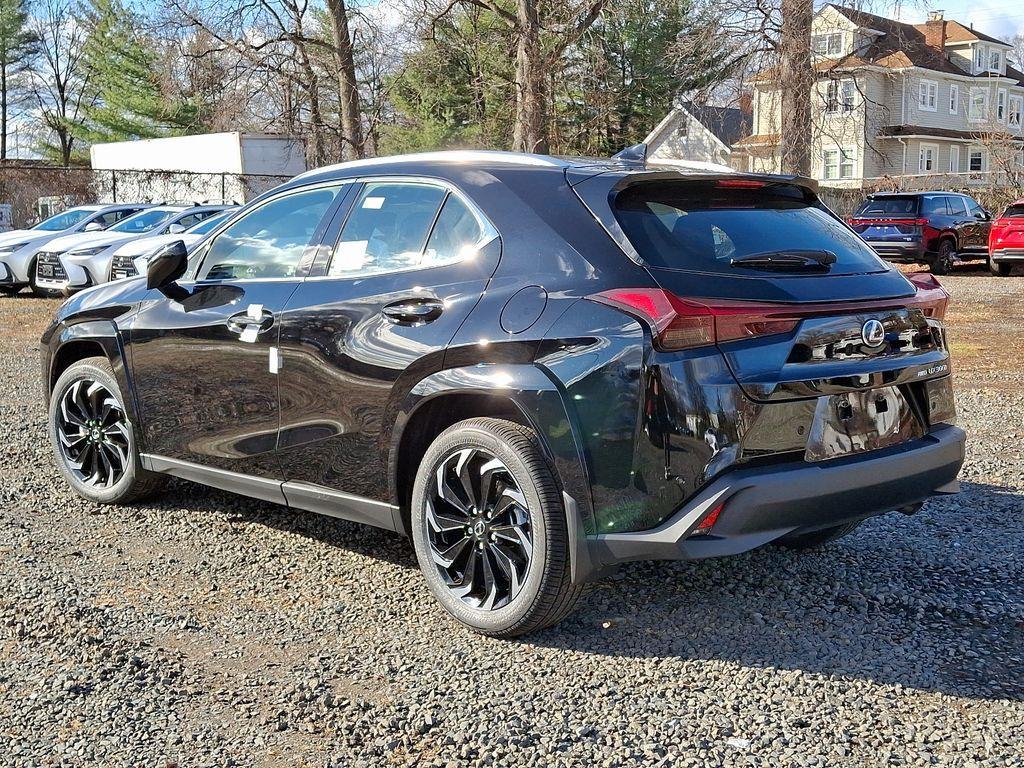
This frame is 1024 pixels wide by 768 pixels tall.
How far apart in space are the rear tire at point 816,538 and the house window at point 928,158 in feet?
181

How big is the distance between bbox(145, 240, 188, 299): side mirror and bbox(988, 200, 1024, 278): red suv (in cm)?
2118

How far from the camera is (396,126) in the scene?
49281 millimetres

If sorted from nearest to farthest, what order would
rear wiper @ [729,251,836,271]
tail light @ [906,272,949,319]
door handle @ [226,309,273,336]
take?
1. rear wiper @ [729,251,836,271]
2. tail light @ [906,272,949,319]
3. door handle @ [226,309,273,336]

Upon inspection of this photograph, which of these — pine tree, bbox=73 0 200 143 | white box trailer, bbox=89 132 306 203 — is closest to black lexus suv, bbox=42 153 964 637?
white box trailer, bbox=89 132 306 203

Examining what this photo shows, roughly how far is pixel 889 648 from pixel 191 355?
128 inches

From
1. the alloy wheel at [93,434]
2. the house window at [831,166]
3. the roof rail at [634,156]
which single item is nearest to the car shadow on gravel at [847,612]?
the roof rail at [634,156]

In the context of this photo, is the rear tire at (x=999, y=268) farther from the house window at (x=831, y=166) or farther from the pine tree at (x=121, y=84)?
the pine tree at (x=121, y=84)

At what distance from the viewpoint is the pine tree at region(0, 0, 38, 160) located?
61812mm

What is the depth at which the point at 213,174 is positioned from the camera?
112 feet

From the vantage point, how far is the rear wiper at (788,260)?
378 centimetres

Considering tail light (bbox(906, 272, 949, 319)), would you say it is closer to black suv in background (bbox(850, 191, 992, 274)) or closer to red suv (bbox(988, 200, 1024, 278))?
red suv (bbox(988, 200, 1024, 278))

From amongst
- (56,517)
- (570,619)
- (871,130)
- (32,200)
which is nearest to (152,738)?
(570,619)

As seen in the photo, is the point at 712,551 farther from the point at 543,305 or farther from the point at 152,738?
the point at 152,738

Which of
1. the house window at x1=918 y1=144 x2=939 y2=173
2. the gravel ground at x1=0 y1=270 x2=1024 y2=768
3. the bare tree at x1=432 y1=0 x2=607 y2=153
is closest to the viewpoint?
the gravel ground at x1=0 y1=270 x2=1024 y2=768
